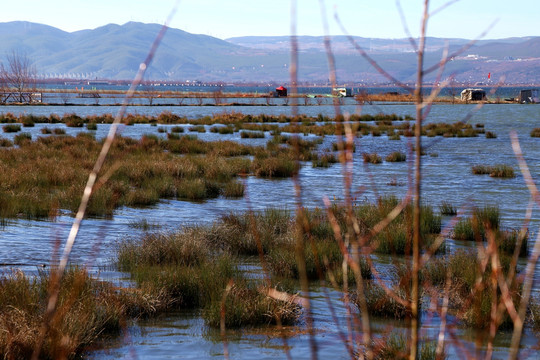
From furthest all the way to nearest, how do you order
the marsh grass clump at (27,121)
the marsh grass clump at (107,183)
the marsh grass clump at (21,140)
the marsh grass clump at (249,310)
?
the marsh grass clump at (27,121)
the marsh grass clump at (21,140)
the marsh grass clump at (107,183)
the marsh grass clump at (249,310)

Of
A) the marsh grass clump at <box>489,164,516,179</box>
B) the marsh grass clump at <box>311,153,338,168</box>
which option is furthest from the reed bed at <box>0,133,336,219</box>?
the marsh grass clump at <box>489,164,516,179</box>

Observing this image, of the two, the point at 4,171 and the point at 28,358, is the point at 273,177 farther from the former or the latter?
the point at 28,358

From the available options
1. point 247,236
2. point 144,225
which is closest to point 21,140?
point 144,225

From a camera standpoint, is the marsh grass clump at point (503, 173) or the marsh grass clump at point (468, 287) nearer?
the marsh grass clump at point (468, 287)

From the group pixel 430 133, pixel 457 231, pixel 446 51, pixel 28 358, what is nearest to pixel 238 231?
pixel 457 231

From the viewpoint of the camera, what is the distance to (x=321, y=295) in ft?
22.7

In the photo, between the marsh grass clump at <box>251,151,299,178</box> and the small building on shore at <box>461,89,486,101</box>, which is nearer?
the marsh grass clump at <box>251,151,299,178</box>

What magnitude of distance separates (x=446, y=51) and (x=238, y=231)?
7466 mm

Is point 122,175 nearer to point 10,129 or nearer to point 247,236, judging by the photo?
point 247,236

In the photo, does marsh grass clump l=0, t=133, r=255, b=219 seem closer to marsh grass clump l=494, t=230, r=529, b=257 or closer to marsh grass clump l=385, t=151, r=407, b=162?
marsh grass clump l=494, t=230, r=529, b=257

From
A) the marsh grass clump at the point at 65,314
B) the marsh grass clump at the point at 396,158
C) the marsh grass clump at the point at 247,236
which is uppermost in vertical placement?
the marsh grass clump at the point at 65,314

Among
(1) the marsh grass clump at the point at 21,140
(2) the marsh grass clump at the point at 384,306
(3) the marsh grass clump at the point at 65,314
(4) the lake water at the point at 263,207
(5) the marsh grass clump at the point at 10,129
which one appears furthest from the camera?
(5) the marsh grass clump at the point at 10,129

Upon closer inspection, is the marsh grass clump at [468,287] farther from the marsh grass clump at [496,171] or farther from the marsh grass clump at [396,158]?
the marsh grass clump at [396,158]

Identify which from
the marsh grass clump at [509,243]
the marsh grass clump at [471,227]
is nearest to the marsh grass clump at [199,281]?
the marsh grass clump at [509,243]
